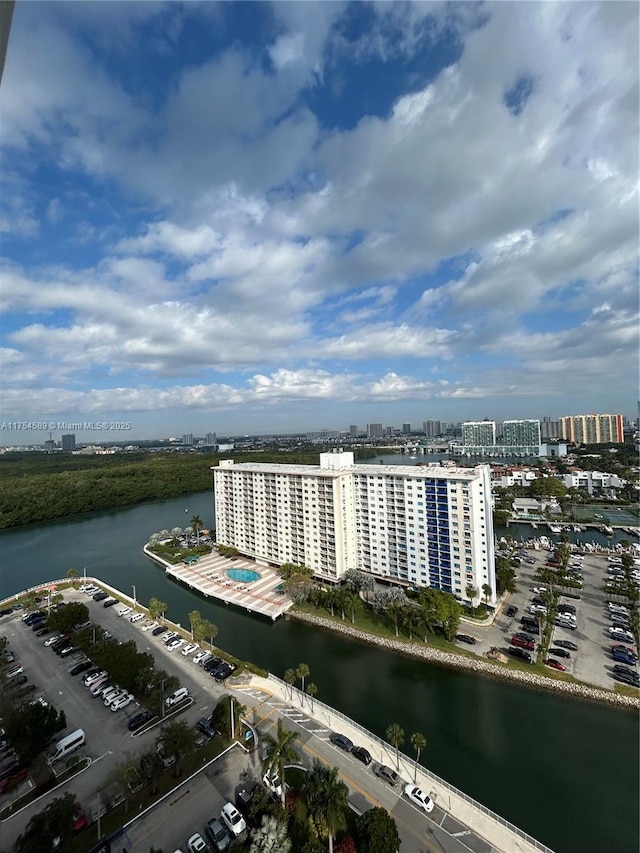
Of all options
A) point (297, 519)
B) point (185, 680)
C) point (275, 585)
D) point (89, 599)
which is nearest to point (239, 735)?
point (185, 680)

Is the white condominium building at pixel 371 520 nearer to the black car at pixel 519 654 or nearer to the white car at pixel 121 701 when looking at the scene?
the black car at pixel 519 654

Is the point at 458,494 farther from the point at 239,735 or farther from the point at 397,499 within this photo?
the point at 239,735

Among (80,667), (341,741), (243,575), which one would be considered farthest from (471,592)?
(80,667)

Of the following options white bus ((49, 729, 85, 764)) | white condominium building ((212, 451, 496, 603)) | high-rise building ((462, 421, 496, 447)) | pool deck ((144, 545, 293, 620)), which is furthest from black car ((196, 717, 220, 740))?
high-rise building ((462, 421, 496, 447))

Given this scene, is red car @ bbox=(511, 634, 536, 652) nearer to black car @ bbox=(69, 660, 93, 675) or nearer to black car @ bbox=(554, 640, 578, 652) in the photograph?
black car @ bbox=(554, 640, 578, 652)

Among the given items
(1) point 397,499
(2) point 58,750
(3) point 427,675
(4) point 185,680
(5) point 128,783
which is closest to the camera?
(5) point 128,783

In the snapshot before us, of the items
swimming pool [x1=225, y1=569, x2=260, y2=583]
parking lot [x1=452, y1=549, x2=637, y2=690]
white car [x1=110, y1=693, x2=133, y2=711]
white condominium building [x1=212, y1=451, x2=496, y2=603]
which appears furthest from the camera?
swimming pool [x1=225, y1=569, x2=260, y2=583]
